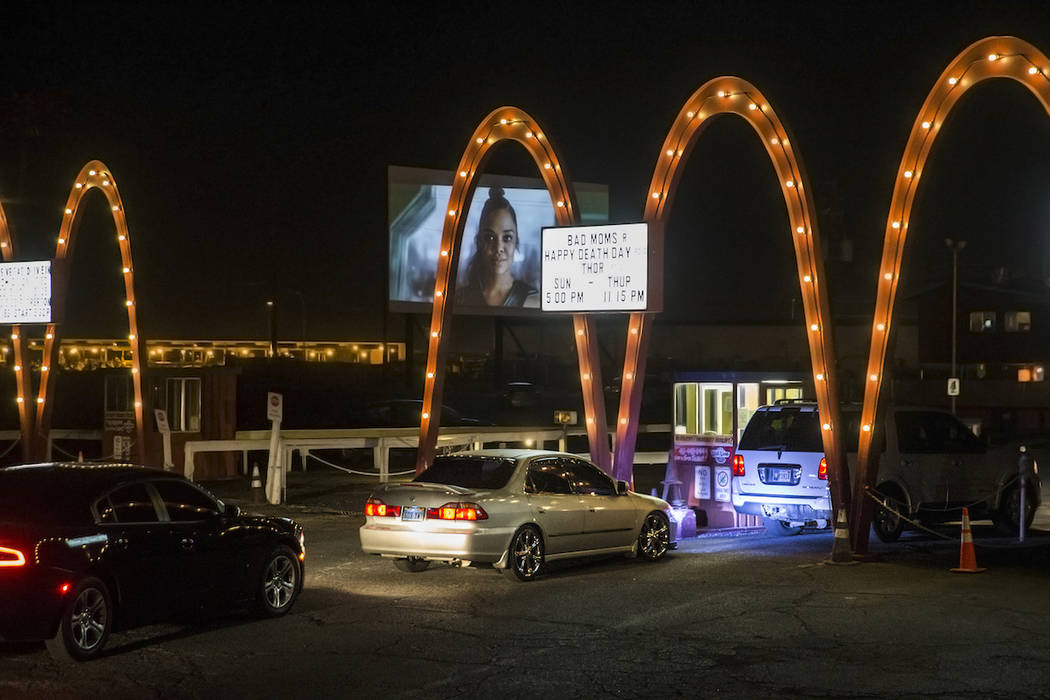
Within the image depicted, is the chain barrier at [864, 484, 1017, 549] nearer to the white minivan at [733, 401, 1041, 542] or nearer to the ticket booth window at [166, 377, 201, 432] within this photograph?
the white minivan at [733, 401, 1041, 542]

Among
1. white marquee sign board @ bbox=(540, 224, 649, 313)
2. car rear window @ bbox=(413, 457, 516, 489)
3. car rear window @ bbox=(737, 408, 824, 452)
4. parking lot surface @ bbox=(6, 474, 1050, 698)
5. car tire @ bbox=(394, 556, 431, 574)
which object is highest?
white marquee sign board @ bbox=(540, 224, 649, 313)

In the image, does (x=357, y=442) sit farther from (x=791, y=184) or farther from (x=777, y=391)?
(x=791, y=184)

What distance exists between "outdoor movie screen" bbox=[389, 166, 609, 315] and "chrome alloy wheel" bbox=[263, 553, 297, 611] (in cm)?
3272

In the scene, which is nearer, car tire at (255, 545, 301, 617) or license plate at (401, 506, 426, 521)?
car tire at (255, 545, 301, 617)

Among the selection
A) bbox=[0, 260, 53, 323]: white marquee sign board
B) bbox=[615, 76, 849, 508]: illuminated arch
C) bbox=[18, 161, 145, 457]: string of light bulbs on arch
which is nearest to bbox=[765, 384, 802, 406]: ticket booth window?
bbox=[615, 76, 849, 508]: illuminated arch

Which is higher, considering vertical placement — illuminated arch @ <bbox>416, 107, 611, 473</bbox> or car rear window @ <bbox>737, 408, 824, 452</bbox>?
illuminated arch @ <bbox>416, 107, 611, 473</bbox>

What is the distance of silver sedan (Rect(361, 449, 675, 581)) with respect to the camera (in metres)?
13.9

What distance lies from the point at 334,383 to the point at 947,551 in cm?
4063

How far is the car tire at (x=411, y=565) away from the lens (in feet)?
49.3

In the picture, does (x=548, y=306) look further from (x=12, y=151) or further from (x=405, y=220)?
(x=12, y=151)

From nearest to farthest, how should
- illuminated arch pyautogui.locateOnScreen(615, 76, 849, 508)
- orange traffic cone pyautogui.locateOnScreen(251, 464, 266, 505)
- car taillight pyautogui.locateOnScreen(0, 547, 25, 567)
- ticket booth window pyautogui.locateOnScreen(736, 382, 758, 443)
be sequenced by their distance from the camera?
car taillight pyautogui.locateOnScreen(0, 547, 25, 567) < illuminated arch pyautogui.locateOnScreen(615, 76, 849, 508) < ticket booth window pyautogui.locateOnScreen(736, 382, 758, 443) < orange traffic cone pyautogui.locateOnScreen(251, 464, 266, 505)

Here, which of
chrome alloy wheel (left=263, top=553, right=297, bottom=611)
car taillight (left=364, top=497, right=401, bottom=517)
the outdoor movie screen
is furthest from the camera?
the outdoor movie screen

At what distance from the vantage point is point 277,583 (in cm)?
1214

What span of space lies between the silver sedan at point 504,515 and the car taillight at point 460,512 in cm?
1
